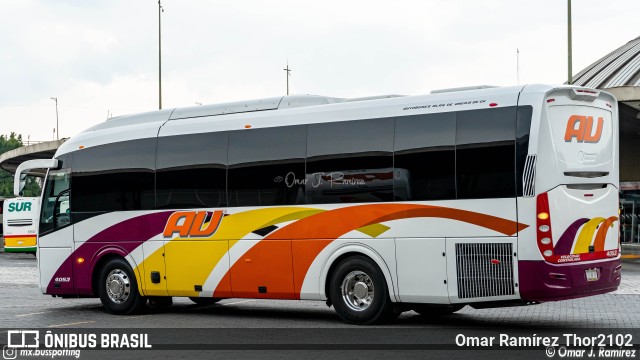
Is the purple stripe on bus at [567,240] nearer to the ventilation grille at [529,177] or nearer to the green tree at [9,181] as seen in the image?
the ventilation grille at [529,177]

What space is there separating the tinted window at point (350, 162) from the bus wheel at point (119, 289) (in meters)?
4.03

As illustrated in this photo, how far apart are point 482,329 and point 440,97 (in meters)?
3.18

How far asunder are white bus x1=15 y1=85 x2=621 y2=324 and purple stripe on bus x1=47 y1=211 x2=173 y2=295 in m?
0.03

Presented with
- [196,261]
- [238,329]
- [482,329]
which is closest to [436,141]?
[482,329]

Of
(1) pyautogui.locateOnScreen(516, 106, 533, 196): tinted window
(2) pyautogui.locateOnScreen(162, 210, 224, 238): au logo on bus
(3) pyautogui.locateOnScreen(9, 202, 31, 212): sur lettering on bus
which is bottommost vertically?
(3) pyautogui.locateOnScreen(9, 202, 31, 212): sur lettering on bus

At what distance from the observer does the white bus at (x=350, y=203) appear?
12.7 m

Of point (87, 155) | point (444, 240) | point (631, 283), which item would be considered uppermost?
point (87, 155)

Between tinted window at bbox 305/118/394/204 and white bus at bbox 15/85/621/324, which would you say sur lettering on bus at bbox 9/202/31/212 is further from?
tinted window at bbox 305/118/394/204

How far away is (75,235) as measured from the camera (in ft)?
57.9

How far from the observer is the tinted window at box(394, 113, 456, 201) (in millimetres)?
13312

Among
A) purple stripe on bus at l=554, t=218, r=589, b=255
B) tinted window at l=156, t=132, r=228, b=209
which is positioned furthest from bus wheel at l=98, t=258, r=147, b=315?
purple stripe on bus at l=554, t=218, r=589, b=255

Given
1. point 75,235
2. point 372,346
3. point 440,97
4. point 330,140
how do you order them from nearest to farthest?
1. point 372,346
2. point 440,97
3. point 330,140
4. point 75,235

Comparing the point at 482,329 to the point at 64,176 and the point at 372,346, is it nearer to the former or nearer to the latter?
the point at 372,346

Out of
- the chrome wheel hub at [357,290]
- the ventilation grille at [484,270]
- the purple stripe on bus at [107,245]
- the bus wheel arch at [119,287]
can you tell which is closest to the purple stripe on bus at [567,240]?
the ventilation grille at [484,270]
